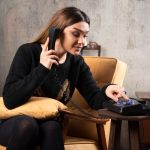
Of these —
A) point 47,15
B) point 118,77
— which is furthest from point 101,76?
point 47,15

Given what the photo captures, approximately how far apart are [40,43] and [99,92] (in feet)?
1.30

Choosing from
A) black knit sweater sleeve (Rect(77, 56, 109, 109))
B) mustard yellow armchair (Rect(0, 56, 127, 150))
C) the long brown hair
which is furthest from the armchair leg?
the long brown hair

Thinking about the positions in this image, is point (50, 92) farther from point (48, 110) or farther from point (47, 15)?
point (47, 15)

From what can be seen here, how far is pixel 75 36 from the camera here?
1539 millimetres

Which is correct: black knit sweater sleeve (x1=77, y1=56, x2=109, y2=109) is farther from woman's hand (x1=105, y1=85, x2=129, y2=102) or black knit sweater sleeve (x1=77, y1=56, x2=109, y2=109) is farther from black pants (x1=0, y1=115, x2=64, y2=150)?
black pants (x1=0, y1=115, x2=64, y2=150)

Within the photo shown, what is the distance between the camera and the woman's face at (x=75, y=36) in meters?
1.54

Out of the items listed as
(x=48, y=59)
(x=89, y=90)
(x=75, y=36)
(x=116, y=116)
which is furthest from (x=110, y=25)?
(x=116, y=116)

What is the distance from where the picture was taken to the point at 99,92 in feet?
5.49

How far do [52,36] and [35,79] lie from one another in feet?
0.78

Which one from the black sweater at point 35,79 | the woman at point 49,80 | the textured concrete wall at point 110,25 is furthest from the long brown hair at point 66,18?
the textured concrete wall at point 110,25

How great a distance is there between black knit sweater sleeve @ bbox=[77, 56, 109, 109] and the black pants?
0.33 meters

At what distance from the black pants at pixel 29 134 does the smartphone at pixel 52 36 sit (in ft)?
1.15

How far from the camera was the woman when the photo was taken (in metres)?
1.35

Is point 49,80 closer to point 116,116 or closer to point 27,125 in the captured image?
point 27,125
